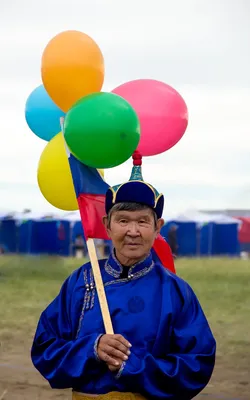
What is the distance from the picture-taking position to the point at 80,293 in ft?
11.2

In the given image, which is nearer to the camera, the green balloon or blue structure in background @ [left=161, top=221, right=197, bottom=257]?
the green balloon

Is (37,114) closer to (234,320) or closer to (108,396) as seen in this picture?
(108,396)

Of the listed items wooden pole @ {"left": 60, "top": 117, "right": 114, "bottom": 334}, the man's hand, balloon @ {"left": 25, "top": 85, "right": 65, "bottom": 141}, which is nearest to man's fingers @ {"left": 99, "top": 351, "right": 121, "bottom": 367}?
the man's hand

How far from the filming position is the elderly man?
126 inches

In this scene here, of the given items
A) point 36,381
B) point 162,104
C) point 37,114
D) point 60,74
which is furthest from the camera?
point 36,381

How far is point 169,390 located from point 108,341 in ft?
1.16

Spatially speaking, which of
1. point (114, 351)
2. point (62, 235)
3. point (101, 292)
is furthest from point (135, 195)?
point (62, 235)

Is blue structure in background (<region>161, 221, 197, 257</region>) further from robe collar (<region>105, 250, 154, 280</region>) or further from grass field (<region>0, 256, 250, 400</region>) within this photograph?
robe collar (<region>105, 250, 154, 280</region>)

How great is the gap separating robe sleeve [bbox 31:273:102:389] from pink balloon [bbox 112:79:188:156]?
35.4 inches

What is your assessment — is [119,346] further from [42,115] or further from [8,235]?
[8,235]

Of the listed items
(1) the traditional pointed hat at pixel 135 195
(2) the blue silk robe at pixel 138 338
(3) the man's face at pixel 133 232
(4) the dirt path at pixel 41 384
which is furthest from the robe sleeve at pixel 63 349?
(4) the dirt path at pixel 41 384

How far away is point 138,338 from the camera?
325 cm

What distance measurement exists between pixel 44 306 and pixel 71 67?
9598 mm

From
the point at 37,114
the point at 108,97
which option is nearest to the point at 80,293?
the point at 108,97
